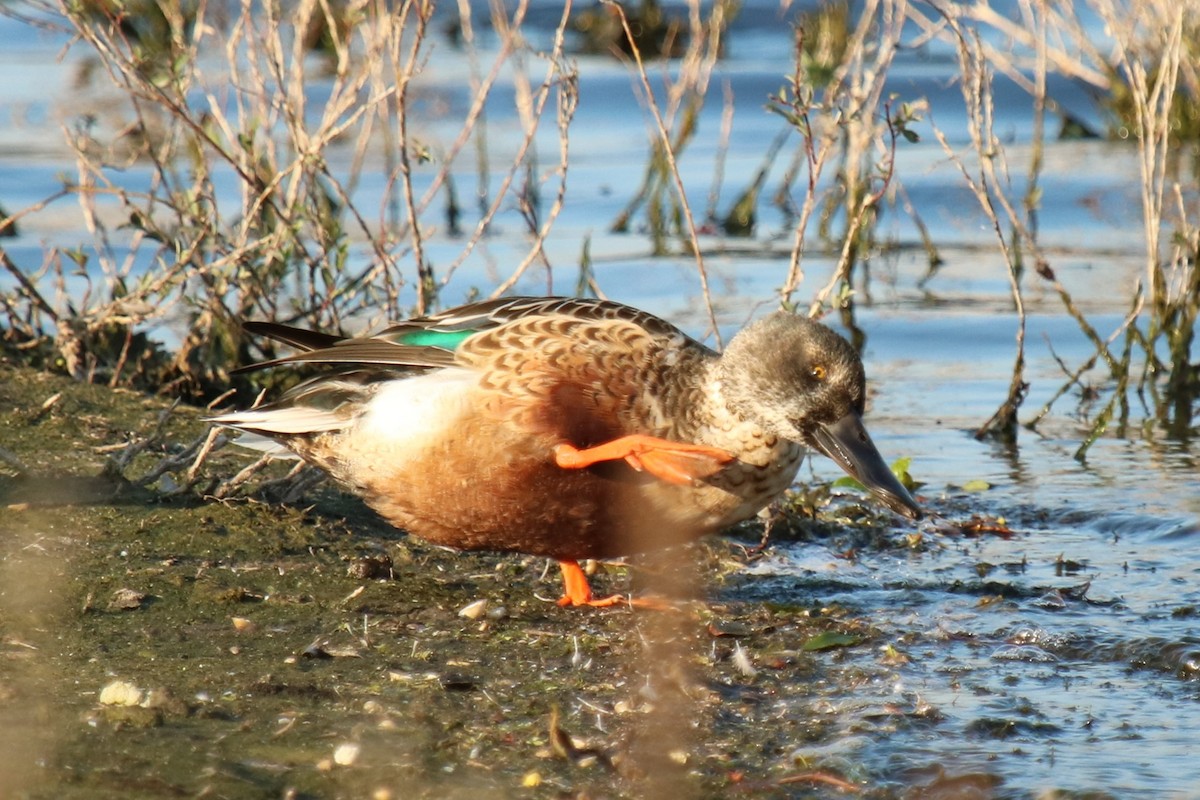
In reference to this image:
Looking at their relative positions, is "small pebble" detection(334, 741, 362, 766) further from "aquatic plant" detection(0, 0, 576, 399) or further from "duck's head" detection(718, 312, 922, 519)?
"aquatic plant" detection(0, 0, 576, 399)

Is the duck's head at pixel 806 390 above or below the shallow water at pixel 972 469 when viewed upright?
above

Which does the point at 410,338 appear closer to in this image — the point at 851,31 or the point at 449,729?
the point at 449,729

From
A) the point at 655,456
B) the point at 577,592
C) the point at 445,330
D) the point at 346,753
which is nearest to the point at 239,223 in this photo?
the point at 445,330

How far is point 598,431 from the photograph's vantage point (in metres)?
4.07

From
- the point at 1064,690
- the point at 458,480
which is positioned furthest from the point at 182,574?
the point at 1064,690

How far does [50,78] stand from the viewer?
1308cm

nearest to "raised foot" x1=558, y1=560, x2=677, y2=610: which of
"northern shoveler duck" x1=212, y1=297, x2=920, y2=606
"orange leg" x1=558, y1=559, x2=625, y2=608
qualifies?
"orange leg" x1=558, y1=559, x2=625, y2=608

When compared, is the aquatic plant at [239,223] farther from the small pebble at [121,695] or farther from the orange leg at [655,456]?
the small pebble at [121,695]

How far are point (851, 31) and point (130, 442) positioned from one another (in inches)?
339

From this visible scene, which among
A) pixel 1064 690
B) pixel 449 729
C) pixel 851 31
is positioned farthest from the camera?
pixel 851 31

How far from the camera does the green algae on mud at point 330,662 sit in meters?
3.19

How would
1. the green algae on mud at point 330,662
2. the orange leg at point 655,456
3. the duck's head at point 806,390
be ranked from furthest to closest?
the duck's head at point 806,390 → the orange leg at point 655,456 → the green algae on mud at point 330,662

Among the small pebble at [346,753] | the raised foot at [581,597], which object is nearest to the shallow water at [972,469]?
the raised foot at [581,597]

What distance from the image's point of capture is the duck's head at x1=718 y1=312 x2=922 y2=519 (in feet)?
13.5
